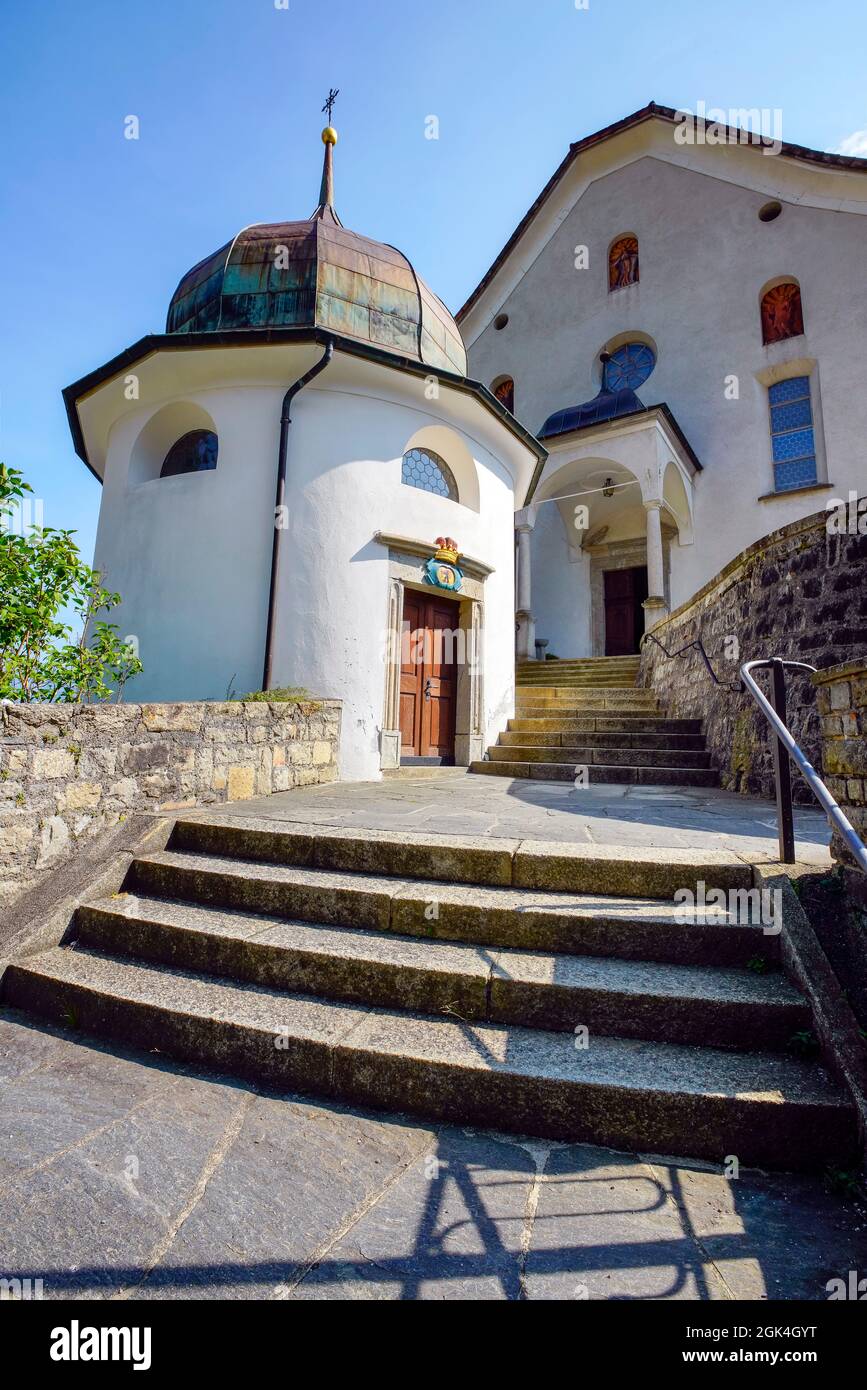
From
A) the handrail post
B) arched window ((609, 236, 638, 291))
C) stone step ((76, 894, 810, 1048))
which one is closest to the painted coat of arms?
the handrail post

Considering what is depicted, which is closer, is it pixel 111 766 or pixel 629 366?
pixel 111 766

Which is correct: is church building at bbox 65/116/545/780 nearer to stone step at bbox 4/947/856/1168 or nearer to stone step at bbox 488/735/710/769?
stone step at bbox 488/735/710/769

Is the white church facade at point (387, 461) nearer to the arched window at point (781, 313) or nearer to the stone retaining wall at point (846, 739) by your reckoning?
the arched window at point (781, 313)

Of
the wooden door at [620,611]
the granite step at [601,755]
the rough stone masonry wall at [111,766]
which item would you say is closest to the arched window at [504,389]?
the wooden door at [620,611]

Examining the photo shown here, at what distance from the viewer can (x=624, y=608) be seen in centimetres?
1573

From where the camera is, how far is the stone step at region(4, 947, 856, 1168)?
78.8 inches

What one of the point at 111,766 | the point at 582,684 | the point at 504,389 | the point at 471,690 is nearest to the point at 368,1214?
the point at 111,766

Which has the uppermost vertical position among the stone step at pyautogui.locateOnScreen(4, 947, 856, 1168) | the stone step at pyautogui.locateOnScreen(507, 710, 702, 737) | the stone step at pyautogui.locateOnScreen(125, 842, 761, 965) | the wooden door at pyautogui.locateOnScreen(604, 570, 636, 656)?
the wooden door at pyautogui.locateOnScreen(604, 570, 636, 656)

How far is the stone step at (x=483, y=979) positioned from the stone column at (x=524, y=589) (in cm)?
1108

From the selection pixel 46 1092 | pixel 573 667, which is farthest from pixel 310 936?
pixel 573 667

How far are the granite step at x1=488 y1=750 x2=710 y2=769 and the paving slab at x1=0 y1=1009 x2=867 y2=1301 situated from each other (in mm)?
5833

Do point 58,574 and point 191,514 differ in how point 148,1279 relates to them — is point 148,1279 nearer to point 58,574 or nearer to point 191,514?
point 58,574

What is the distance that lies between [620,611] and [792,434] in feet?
17.1

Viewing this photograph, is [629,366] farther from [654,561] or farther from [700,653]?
[700,653]
